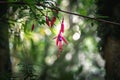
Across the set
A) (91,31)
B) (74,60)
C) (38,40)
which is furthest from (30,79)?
(38,40)

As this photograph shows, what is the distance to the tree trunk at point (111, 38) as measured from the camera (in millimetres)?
3484

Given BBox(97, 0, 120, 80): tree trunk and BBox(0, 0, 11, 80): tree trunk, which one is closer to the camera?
BBox(97, 0, 120, 80): tree trunk

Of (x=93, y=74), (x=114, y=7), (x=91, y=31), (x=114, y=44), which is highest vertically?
(x=114, y=7)

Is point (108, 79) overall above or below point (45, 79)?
above

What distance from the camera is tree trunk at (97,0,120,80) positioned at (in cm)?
348

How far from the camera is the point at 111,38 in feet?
11.7

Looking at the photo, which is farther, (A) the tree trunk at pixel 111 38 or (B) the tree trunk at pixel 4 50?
(B) the tree trunk at pixel 4 50

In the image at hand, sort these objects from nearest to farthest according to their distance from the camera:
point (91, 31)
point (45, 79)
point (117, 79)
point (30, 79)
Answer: point (30, 79) < point (117, 79) < point (45, 79) < point (91, 31)

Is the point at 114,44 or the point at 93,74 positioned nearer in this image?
the point at 114,44

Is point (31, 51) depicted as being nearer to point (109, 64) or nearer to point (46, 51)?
point (46, 51)

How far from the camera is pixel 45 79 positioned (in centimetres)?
591

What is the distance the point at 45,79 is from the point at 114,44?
2.60 metres

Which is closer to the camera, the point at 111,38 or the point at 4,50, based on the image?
the point at 111,38

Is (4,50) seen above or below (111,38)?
below
